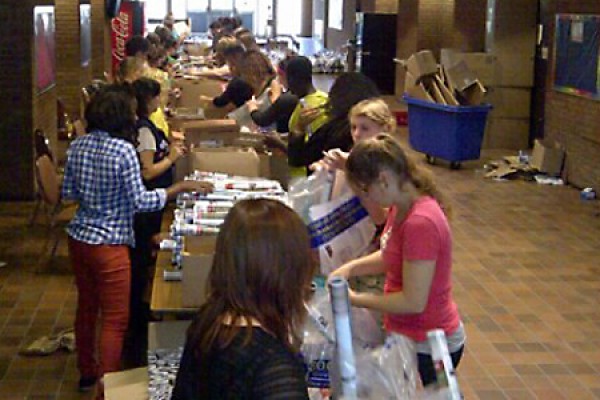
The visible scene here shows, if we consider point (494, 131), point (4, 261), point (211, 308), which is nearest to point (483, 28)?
point (494, 131)

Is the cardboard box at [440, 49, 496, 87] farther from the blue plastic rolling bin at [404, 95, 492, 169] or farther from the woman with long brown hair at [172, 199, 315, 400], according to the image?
the woman with long brown hair at [172, 199, 315, 400]

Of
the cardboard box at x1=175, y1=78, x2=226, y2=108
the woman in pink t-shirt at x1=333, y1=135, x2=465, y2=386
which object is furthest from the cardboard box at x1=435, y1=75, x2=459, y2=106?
the woman in pink t-shirt at x1=333, y1=135, x2=465, y2=386

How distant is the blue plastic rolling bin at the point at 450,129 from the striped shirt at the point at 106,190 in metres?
7.48

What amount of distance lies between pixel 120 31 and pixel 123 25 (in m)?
0.29

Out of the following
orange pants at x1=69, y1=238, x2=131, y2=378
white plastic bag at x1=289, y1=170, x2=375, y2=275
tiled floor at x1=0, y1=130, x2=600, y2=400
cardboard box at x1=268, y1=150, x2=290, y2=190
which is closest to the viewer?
white plastic bag at x1=289, y1=170, x2=375, y2=275

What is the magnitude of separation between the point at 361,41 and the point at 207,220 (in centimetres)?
1670

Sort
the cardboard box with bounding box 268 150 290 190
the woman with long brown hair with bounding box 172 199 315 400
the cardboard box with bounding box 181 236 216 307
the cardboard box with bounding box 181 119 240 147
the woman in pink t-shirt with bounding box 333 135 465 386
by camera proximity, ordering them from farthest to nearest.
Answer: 1. the cardboard box with bounding box 181 119 240 147
2. the cardboard box with bounding box 268 150 290 190
3. the cardboard box with bounding box 181 236 216 307
4. the woman in pink t-shirt with bounding box 333 135 465 386
5. the woman with long brown hair with bounding box 172 199 315 400

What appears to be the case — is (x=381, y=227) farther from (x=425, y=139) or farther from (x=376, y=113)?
(x=425, y=139)

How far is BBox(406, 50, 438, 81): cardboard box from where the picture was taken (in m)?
11.4

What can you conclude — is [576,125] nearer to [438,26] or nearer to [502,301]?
[502,301]

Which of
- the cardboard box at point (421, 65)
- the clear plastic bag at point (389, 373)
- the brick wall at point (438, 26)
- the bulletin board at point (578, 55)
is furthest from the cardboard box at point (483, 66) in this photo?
the clear plastic bag at point (389, 373)

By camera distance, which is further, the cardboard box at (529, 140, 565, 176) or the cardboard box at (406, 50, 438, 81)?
the cardboard box at (406, 50, 438, 81)

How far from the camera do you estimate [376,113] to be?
12.0ft

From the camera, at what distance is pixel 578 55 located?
35.9 ft
